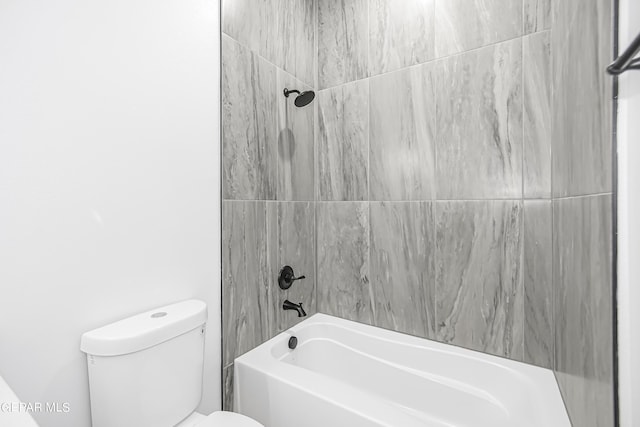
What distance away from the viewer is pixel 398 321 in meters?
1.71

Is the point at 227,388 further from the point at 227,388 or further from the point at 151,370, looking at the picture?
the point at 151,370

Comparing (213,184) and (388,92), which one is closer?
(213,184)

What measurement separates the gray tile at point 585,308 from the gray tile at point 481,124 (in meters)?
0.31

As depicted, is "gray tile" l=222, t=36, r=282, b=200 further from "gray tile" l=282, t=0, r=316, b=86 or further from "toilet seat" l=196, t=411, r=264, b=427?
"toilet seat" l=196, t=411, r=264, b=427

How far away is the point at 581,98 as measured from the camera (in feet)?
2.87

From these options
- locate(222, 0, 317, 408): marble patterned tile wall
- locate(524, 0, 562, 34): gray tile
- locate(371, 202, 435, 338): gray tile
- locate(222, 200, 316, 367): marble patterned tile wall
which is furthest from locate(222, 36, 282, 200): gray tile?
locate(524, 0, 562, 34): gray tile

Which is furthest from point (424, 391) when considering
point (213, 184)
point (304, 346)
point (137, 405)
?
point (213, 184)

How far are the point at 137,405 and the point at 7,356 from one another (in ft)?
1.17

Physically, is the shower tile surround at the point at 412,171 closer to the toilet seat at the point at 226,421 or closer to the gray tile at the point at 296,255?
the gray tile at the point at 296,255

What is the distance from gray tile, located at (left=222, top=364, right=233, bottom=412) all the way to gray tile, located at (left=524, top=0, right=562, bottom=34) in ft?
6.81

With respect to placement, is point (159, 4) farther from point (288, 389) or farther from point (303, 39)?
point (288, 389)

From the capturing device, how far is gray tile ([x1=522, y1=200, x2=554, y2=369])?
132 centimetres

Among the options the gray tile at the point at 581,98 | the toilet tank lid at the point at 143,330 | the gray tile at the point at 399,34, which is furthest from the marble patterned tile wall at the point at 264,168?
the gray tile at the point at 581,98

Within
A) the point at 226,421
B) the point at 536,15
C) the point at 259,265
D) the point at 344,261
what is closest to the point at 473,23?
the point at 536,15
